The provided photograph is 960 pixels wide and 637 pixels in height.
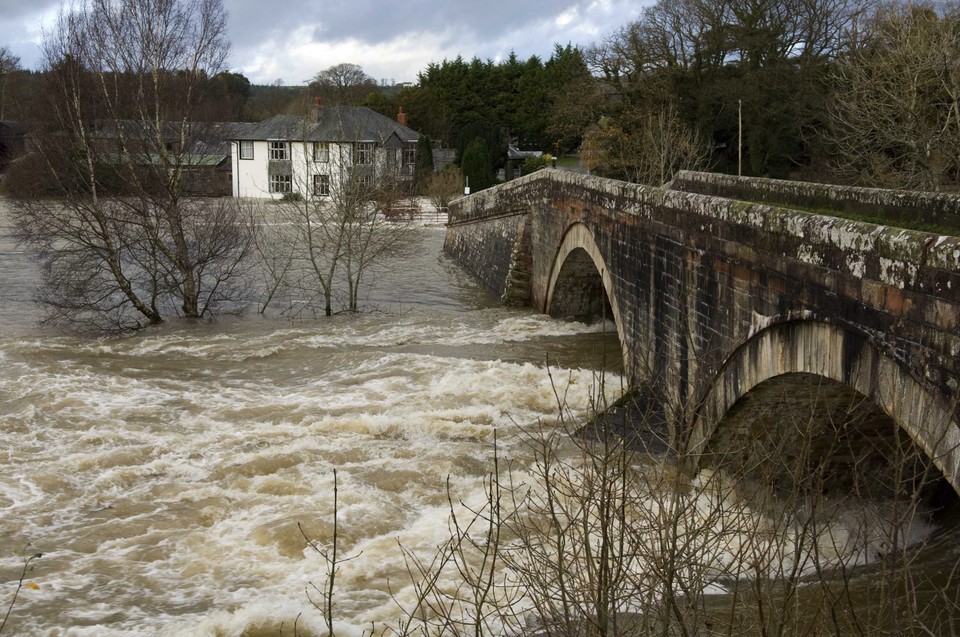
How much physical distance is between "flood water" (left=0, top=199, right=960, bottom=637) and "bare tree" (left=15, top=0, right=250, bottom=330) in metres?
1.25

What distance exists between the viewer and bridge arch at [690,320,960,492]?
5703mm

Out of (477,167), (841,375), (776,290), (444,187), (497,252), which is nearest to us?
(841,375)

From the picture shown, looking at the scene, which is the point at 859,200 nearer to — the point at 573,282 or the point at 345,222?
the point at 573,282

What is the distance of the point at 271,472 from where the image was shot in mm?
10344

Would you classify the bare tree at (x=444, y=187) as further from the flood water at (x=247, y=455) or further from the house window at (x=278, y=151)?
the flood water at (x=247, y=455)

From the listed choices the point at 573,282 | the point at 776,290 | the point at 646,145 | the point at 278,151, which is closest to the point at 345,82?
the point at 278,151

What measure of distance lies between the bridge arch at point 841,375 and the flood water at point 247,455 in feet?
4.05

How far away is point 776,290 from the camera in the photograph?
318 inches

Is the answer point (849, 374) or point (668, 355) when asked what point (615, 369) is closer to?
point (668, 355)

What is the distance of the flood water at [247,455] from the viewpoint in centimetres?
780

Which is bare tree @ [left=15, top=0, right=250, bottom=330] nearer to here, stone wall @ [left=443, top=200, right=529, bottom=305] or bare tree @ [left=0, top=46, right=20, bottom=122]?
stone wall @ [left=443, top=200, right=529, bottom=305]

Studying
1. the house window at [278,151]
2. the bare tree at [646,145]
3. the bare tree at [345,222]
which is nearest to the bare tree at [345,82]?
the house window at [278,151]

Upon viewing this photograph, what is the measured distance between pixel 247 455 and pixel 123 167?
10.5m

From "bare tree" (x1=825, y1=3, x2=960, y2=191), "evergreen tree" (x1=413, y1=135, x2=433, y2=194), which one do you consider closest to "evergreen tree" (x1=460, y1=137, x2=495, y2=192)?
"evergreen tree" (x1=413, y1=135, x2=433, y2=194)
